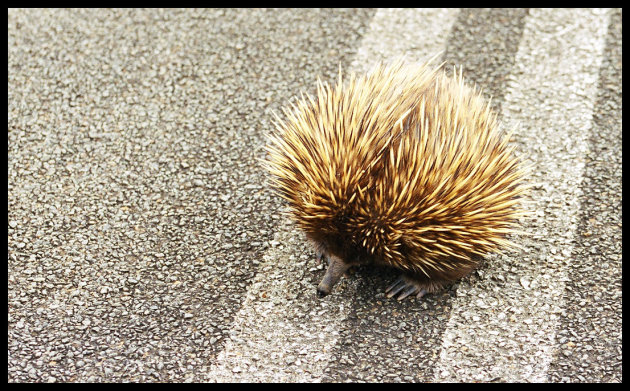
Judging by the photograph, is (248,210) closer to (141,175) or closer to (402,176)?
(141,175)

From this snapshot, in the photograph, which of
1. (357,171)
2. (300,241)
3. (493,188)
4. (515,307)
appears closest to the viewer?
(357,171)

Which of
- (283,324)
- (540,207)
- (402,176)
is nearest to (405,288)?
(283,324)

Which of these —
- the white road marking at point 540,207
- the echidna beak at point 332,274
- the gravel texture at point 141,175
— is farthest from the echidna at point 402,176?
the gravel texture at point 141,175

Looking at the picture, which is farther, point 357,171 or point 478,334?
point 478,334

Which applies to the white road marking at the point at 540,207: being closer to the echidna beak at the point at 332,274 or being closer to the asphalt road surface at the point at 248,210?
the asphalt road surface at the point at 248,210

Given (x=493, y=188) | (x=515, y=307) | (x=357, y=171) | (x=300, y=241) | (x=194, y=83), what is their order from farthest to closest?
(x=194, y=83)
(x=300, y=241)
(x=515, y=307)
(x=493, y=188)
(x=357, y=171)

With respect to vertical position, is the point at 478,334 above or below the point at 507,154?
below

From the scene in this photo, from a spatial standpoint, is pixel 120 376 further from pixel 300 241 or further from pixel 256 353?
pixel 300 241
